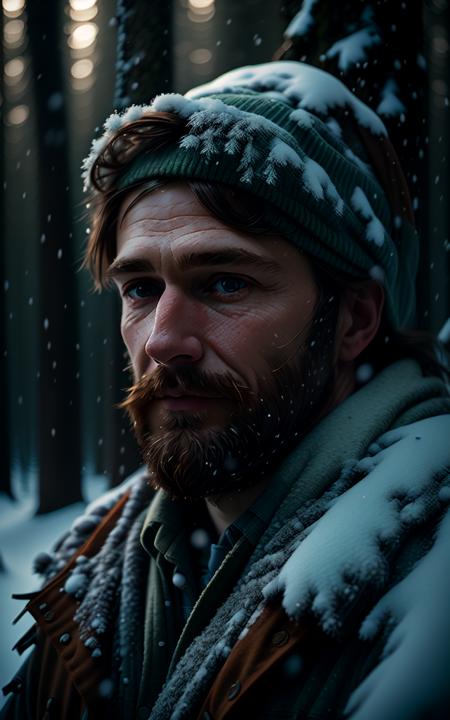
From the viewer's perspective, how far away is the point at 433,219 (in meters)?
2.25

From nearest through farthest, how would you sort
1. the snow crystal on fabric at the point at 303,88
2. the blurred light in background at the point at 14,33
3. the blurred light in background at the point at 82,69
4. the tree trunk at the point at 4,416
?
the snow crystal on fabric at the point at 303,88 < the blurred light in background at the point at 14,33 < the blurred light in background at the point at 82,69 < the tree trunk at the point at 4,416

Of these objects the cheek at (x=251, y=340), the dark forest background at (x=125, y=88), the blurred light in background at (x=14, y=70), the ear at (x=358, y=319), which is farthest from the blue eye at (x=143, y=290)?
the blurred light in background at (x=14, y=70)

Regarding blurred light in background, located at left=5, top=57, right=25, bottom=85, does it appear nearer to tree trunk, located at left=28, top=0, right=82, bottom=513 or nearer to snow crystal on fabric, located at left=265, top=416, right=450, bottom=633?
tree trunk, located at left=28, top=0, right=82, bottom=513

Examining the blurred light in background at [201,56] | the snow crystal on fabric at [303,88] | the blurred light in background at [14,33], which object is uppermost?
the blurred light in background at [14,33]

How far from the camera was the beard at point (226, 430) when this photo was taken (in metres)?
1.59

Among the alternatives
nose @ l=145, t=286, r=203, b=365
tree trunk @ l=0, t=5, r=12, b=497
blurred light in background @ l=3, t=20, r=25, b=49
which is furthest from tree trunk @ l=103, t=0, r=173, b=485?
tree trunk @ l=0, t=5, r=12, b=497

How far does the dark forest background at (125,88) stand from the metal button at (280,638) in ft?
4.85

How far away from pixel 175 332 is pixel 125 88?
52.4 inches

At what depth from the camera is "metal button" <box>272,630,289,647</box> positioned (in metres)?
1.22

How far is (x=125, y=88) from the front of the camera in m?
2.31

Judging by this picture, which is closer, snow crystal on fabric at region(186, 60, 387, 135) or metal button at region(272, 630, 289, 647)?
metal button at region(272, 630, 289, 647)

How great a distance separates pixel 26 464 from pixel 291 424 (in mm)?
4530

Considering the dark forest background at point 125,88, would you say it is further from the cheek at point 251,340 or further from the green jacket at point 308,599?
the green jacket at point 308,599

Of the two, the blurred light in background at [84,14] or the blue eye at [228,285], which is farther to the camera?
the blurred light in background at [84,14]
